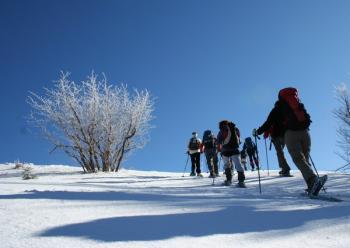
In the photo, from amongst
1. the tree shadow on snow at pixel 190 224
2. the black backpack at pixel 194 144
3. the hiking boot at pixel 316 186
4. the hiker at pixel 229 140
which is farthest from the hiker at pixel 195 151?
the tree shadow on snow at pixel 190 224

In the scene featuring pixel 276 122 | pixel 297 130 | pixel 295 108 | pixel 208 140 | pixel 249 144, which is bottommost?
pixel 297 130

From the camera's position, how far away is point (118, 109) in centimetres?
2120

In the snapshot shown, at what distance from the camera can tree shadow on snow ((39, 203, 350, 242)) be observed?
3.56m

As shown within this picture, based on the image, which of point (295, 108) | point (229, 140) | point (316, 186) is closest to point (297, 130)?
point (295, 108)

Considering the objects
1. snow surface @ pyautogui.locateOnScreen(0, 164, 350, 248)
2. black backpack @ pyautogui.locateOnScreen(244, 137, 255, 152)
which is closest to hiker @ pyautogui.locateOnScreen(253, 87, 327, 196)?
snow surface @ pyautogui.locateOnScreen(0, 164, 350, 248)

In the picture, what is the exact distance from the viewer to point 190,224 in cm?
410

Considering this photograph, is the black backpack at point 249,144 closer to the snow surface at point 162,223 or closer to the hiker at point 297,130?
the hiker at point 297,130

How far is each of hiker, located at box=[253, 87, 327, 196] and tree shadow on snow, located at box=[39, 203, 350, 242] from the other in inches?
80.8

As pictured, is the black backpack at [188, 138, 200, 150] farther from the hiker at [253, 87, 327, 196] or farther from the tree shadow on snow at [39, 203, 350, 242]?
the tree shadow on snow at [39, 203, 350, 242]

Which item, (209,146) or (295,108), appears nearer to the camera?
(295,108)

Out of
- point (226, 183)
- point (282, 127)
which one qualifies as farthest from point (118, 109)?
point (282, 127)

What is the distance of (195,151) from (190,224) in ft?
38.5

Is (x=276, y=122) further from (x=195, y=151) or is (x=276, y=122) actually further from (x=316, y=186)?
(x=195, y=151)

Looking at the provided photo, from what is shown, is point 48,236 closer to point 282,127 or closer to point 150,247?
point 150,247
